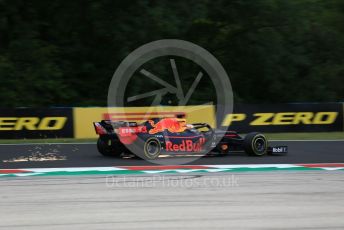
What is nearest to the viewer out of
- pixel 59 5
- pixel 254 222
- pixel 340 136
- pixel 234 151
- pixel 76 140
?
pixel 254 222

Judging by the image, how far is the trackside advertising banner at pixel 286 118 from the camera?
68.9 ft

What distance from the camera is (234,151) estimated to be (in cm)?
1478

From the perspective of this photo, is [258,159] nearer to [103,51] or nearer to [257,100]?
[103,51]

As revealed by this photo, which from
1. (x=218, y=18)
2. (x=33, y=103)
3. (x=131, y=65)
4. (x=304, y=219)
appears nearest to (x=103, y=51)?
(x=131, y=65)

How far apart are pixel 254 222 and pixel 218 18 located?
82.7 ft

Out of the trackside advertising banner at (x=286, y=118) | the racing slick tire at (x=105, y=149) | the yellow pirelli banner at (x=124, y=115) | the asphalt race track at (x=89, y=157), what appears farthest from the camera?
the trackside advertising banner at (x=286, y=118)

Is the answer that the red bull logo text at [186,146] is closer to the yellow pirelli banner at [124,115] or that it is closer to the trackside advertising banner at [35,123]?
the yellow pirelli banner at [124,115]

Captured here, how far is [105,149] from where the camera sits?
1381 centimetres

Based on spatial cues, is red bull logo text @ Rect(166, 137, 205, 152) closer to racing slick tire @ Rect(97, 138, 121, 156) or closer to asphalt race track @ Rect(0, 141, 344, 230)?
asphalt race track @ Rect(0, 141, 344, 230)

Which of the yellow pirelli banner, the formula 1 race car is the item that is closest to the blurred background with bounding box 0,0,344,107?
the yellow pirelli banner

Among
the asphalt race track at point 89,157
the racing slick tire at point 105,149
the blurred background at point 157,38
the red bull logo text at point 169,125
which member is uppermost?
the blurred background at point 157,38

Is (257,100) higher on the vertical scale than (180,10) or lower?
lower

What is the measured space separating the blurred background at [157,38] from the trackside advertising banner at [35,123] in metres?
6.08

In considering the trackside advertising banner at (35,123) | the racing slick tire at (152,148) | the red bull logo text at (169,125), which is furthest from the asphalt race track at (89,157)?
the trackside advertising banner at (35,123)
